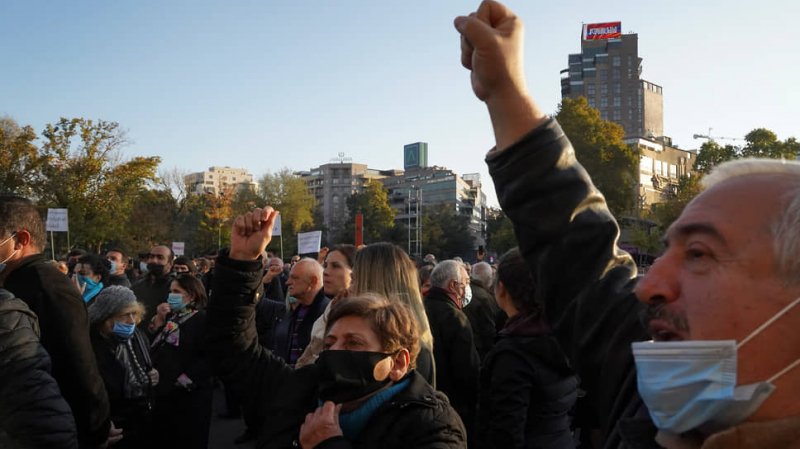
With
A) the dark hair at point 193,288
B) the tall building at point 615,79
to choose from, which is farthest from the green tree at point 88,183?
the tall building at point 615,79

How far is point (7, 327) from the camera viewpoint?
118 inches

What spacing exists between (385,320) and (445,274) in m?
2.62

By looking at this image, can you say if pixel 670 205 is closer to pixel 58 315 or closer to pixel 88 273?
pixel 88 273

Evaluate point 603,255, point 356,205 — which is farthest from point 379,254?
point 356,205

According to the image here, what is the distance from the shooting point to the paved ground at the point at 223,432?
8211 mm

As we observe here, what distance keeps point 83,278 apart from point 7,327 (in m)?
5.30

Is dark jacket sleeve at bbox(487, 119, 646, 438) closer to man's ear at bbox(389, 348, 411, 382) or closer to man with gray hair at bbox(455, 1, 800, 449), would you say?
man with gray hair at bbox(455, 1, 800, 449)

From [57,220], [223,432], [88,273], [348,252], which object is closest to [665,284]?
[348,252]

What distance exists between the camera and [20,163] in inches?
1224

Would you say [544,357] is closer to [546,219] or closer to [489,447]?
[489,447]

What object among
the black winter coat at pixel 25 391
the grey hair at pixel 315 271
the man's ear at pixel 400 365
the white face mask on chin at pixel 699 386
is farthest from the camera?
the grey hair at pixel 315 271

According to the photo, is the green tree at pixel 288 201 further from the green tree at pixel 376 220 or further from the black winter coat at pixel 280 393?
the black winter coat at pixel 280 393

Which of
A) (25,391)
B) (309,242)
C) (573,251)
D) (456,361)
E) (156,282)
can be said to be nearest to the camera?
(573,251)

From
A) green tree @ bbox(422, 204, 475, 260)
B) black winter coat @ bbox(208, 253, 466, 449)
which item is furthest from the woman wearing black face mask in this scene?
green tree @ bbox(422, 204, 475, 260)
